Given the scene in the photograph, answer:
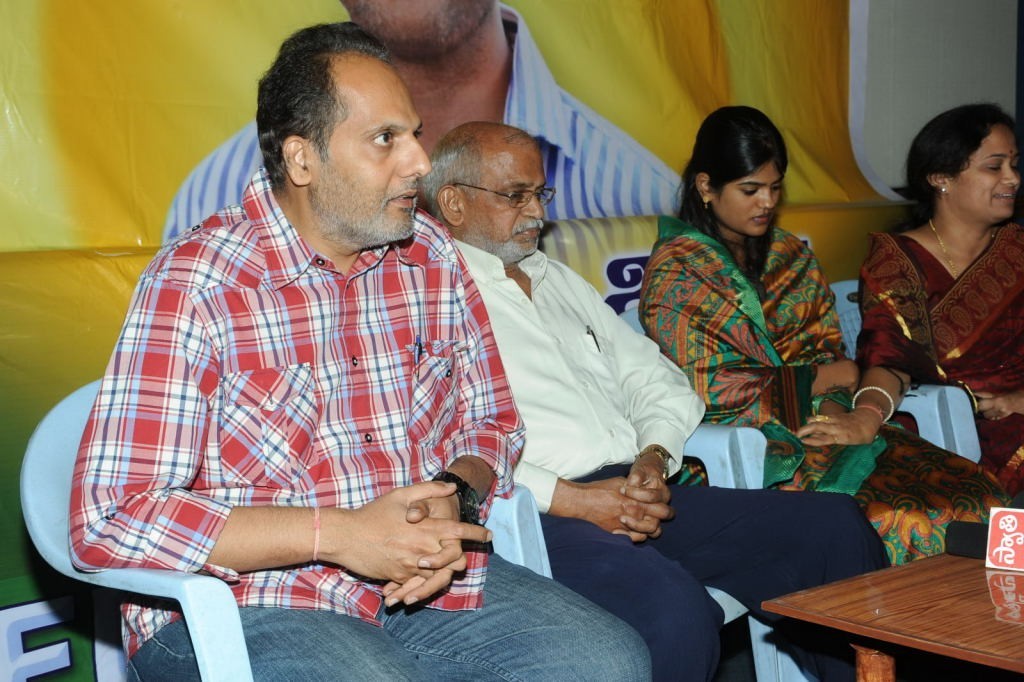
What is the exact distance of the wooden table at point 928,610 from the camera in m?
1.43

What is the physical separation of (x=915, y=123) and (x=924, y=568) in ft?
10.8

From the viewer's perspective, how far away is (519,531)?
1.90 meters

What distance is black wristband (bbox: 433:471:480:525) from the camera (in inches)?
67.1

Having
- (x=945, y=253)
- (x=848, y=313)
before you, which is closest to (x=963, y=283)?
(x=945, y=253)

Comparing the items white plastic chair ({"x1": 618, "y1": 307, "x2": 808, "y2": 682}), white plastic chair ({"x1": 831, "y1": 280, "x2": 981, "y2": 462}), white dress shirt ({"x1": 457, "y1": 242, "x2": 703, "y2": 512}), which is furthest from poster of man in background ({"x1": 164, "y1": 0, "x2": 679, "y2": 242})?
white plastic chair ({"x1": 831, "y1": 280, "x2": 981, "y2": 462})

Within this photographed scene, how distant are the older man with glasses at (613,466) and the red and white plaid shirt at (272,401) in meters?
0.32

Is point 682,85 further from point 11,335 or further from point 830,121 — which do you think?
point 11,335

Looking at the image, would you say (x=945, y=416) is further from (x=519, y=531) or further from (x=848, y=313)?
(x=519, y=531)

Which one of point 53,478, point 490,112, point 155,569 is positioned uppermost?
point 490,112

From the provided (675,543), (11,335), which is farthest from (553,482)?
(11,335)

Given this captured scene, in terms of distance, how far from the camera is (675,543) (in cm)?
227

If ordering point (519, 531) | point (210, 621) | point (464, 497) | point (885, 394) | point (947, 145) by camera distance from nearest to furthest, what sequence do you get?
1. point (210, 621)
2. point (464, 497)
3. point (519, 531)
4. point (885, 394)
5. point (947, 145)

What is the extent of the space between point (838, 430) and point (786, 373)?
198 mm

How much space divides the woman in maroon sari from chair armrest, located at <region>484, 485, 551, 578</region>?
144cm
